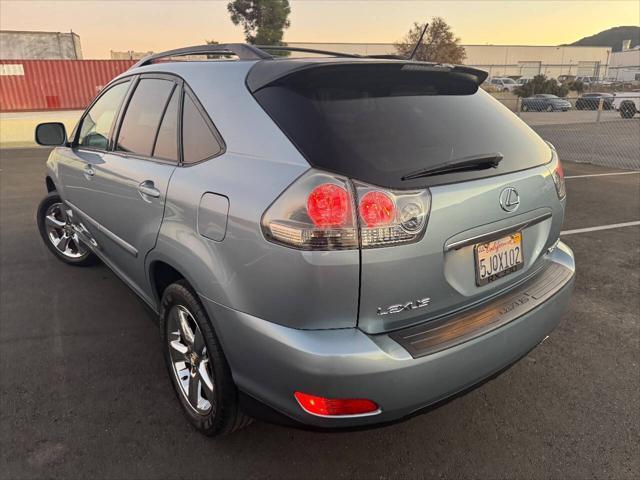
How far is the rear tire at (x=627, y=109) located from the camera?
2215 cm

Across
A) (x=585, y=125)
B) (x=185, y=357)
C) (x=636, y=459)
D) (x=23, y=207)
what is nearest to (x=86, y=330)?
(x=185, y=357)

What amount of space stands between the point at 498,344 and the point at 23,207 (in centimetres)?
706

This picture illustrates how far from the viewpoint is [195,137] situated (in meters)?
2.15

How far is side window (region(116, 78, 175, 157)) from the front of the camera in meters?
2.54

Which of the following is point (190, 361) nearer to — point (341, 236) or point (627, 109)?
point (341, 236)

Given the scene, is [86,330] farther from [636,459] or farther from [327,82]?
[636,459]

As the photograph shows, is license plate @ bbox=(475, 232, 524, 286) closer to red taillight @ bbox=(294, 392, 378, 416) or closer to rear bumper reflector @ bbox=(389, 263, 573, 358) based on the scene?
rear bumper reflector @ bbox=(389, 263, 573, 358)

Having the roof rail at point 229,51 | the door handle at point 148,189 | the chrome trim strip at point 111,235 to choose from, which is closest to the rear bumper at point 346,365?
the door handle at point 148,189

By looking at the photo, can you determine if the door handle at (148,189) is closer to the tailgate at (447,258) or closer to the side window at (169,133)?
the side window at (169,133)

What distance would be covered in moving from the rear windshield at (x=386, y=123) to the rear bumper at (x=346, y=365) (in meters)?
0.59

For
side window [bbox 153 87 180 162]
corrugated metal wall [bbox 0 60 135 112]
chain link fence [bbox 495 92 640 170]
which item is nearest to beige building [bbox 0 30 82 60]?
corrugated metal wall [bbox 0 60 135 112]

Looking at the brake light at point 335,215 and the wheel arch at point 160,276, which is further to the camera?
the wheel arch at point 160,276

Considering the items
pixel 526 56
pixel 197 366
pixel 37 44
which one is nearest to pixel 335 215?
pixel 197 366

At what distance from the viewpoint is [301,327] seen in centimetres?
165
